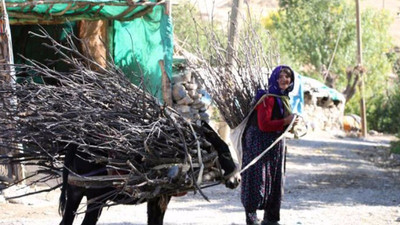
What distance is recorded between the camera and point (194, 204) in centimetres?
897

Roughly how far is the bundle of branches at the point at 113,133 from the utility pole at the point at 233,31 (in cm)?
249

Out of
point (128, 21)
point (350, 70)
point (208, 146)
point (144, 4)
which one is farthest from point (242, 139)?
point (350, 70)

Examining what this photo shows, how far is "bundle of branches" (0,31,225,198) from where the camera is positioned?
4.76 metres

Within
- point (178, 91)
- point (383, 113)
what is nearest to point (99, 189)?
point (178, 91)

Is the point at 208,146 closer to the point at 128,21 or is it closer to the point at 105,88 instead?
the point at 105,88

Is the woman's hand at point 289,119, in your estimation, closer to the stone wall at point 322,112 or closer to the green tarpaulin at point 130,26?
the green tarpaulin at point 130,26

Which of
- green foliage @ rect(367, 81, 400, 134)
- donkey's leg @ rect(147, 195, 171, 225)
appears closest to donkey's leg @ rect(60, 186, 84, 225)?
donkey's leg @ rect(147, 195, 171, 225)

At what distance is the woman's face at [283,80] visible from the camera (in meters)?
6.59

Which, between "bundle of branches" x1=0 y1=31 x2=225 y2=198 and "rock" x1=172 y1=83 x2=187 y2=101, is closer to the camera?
"bundle of branches" x1=0 y1=31 x2=225 y2=198

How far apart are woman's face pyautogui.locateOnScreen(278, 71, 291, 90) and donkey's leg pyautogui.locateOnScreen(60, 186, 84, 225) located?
2.07 metres

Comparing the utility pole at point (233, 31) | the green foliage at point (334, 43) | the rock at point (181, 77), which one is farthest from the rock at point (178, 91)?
the green foliage at point (334, 43)

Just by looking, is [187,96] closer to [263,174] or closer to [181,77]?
[181,77]

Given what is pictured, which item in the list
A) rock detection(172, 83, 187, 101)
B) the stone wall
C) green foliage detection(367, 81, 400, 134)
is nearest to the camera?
rock detection(172, 83, 187, 101)

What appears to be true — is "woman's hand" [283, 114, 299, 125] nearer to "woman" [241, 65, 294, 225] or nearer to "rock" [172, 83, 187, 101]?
"woman" [241, 65, 294, 225]
